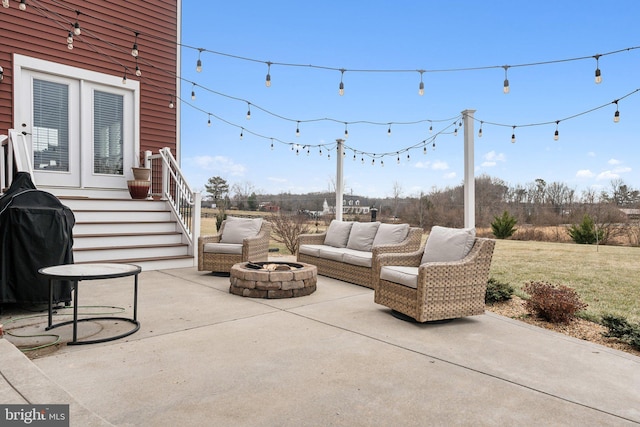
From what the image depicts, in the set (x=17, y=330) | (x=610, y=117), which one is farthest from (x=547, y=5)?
(x=17, y=330)

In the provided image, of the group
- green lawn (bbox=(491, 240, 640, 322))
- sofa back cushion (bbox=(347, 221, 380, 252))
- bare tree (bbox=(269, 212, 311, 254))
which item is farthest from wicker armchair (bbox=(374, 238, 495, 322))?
bare tree (bbox=(269, 212, 311, 254))

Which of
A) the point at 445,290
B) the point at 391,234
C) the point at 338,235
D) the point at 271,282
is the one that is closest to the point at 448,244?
the point at 445,290

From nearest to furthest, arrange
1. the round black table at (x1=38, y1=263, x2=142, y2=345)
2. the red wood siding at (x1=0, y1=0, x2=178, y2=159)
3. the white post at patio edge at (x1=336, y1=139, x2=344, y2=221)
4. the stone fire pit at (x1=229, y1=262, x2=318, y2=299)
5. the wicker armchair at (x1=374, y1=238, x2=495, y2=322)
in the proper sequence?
the round black table at (x1=38, y1=263, x2=142, y2=345) < the wicker armchair at (x1=374, y1=238, x2=495, y2=322) < the stone fire pit at (x1=229, y1=262, x2=318, y2=299) < the red wood siding at (x1=0, y1=0, x2=178, y2=159) < the white post at patio edge at (x1=336, y1=139, x2=344, y2=221)

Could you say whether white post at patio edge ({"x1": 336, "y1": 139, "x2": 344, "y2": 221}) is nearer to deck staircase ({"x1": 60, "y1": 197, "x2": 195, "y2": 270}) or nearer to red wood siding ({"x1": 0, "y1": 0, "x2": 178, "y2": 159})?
deck staircase ({"x1": 60, "y1": 197, "x2": 195, "y2": 270})

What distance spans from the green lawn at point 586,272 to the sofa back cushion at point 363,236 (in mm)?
2249

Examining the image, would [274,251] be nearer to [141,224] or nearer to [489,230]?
[141,224]

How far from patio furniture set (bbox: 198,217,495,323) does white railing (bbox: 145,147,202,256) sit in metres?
0.77

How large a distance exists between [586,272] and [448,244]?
485 cm

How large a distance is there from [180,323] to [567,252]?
9628 mm

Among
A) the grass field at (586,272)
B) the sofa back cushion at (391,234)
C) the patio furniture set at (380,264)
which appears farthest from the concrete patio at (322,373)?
the grass field at (586,272)

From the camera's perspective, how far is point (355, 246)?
6062 millimetres

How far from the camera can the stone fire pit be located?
15.0 feet

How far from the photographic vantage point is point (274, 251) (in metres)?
10.3

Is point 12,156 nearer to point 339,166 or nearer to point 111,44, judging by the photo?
point 111,44
